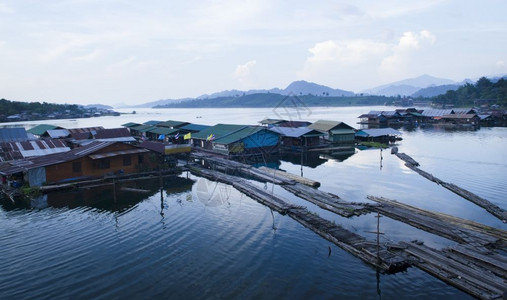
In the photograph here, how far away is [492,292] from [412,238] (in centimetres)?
646

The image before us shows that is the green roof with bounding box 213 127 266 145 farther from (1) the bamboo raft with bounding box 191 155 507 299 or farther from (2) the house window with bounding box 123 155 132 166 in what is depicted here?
(1) the bamboo raft with bounding box 191 155 507 299

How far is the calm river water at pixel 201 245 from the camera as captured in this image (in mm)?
15180

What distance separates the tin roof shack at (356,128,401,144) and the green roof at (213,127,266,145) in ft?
71.9

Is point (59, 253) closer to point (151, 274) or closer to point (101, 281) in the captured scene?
point (101, 281)

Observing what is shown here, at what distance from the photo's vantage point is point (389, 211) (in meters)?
23.8

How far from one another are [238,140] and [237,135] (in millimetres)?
1632

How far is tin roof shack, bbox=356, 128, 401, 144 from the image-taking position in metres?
60.2

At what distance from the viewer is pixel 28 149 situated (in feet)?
129

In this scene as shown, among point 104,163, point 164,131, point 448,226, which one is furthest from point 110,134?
point 448,226

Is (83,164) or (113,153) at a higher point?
(113,153)

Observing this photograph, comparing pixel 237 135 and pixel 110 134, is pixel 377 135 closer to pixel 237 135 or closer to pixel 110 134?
pixel 237 135

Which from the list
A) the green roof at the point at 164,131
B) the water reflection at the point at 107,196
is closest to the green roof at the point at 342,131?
the green roof at the point at 164,131

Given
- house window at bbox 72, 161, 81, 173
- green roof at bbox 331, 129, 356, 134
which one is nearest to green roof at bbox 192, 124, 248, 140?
green roof at bbox 331, 129, 356, 134

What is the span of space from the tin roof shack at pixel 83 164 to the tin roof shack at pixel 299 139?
23033mm
